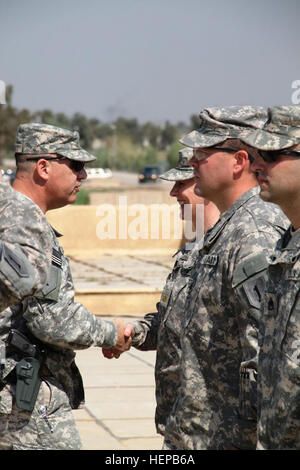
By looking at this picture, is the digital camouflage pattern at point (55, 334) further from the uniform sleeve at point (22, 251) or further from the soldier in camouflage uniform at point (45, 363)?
the uniform sleeve at point (22, 251)

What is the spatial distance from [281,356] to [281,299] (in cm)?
19

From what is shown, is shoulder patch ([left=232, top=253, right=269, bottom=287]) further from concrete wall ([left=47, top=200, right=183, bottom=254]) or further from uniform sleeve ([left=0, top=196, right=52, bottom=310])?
concrete wall ([left=47, top=200, right=183, bottom=254])

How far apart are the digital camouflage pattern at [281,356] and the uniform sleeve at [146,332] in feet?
5.74

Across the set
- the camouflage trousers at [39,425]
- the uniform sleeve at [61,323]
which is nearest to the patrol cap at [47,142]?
the uniform sleeve at [61,323]

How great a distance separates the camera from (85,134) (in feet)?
391

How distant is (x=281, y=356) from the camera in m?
2.85

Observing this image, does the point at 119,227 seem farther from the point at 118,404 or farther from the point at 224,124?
the point at 224,124

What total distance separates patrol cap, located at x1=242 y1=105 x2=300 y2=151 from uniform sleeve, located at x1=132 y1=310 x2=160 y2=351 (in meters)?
1.85

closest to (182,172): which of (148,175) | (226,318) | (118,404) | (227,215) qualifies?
(227,215)

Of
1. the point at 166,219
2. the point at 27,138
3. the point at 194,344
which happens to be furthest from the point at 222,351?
the point at 166,219

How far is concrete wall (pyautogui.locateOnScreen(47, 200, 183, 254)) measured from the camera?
18.3 meters

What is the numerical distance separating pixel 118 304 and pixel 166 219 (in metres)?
7.32

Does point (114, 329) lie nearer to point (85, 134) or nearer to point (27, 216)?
point (27, 216)

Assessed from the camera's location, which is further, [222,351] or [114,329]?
[114,329]
